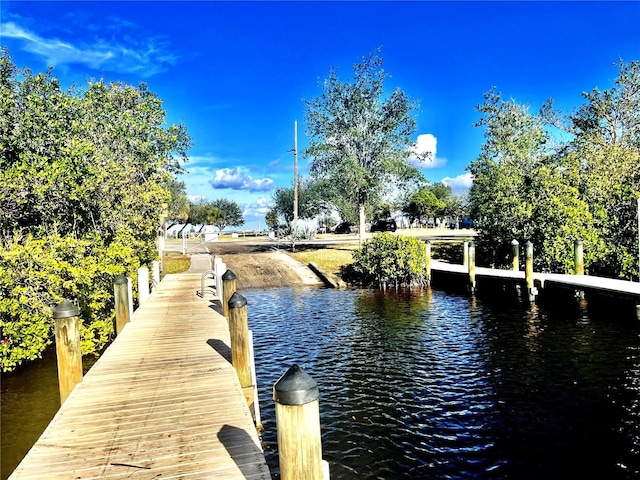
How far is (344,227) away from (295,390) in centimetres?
7055

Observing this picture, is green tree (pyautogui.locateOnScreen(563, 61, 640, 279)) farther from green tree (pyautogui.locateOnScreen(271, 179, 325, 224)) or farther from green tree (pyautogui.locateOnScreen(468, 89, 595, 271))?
green tree (pyautogui.locateOnScreen(271, 179, 325, 224))

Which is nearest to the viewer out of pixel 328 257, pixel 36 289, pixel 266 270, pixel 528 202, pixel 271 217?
pixel 36 289

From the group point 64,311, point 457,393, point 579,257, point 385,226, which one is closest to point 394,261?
point 579,257

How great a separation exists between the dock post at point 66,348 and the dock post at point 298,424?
17.0 feet

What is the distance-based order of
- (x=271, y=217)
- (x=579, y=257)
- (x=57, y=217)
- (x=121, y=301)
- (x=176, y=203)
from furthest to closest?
(x=271, y=217) < (x=176, y=203) < (x=579, y=257) < (x=57, y=217) < (x=121, y=301)

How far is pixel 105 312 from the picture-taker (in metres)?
14.7

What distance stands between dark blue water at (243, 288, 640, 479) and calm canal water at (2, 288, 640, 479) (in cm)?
3

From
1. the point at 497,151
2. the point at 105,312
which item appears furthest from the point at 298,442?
the point at 497,151

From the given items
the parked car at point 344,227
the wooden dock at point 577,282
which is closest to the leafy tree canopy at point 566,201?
the wooden dock at point 577,282

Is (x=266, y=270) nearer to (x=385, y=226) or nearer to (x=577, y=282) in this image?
(x=577, y=282)

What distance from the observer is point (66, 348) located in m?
7.33

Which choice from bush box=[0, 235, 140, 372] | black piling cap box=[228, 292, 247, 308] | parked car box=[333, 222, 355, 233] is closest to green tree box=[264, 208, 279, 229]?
parked car box=[333, 222, 355, 233]

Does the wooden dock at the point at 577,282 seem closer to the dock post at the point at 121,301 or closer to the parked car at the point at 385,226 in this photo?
the dock post at the point at 121,301

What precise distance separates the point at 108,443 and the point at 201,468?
1.38m
